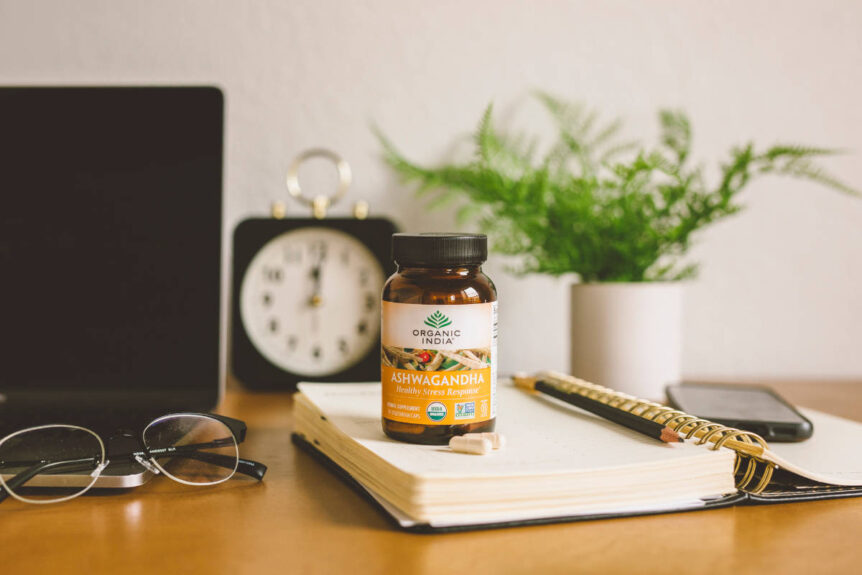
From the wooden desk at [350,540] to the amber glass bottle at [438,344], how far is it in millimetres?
77

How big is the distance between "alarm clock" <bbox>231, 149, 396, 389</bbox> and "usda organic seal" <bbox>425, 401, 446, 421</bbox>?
406 mm

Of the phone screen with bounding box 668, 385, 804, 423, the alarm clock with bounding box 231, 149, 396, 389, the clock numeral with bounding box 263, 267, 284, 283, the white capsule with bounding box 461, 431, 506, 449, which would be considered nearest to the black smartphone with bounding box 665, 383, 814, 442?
the phone screen with bounding box 668, 385, 804, 423

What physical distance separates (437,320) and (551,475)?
0.44 ft

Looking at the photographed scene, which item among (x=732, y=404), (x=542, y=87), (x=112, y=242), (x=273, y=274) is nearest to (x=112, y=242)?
(x=112, y=242)

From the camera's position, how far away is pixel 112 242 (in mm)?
821

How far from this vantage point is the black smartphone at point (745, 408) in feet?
1.96

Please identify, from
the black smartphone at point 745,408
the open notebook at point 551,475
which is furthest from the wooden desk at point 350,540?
the black smartphone at point 745,408

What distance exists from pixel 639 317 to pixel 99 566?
622 mm

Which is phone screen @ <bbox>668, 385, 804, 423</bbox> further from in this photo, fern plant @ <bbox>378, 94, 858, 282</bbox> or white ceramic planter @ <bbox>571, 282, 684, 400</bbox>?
fern plant @ <bbox>378, 94, 858, 282</bbox>

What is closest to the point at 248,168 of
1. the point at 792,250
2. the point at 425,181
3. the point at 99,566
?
the point at 425,181

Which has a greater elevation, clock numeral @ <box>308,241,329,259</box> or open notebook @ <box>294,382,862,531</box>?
clock numeral @ <box>308,241,329,259</box>

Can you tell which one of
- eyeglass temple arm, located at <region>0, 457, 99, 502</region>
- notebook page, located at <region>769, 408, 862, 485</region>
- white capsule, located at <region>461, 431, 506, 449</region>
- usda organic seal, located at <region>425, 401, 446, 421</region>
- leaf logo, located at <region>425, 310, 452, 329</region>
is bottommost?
eyeglass temple arm, located at <region>0, 457, 99, 502</region>

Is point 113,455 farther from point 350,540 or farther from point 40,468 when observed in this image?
point 350,540

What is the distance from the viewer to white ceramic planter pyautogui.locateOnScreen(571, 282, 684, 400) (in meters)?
0.81
